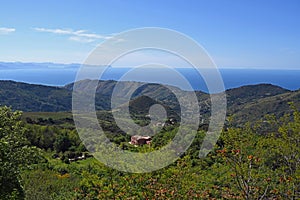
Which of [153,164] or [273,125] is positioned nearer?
[153,164]

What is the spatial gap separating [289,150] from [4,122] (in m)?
9.83

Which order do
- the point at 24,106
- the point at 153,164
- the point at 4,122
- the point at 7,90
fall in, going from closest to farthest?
the point at 153,164 < the point at 4,122 < the point at 24,106 < the point at 7,90

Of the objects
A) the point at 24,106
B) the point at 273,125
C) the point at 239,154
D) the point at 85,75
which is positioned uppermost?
the point at 85,75

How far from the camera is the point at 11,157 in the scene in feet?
34.7

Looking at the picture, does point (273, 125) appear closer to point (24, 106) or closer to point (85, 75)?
point (85, 75)

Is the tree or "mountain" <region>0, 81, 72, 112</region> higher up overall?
the tree

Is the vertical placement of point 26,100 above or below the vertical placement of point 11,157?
below

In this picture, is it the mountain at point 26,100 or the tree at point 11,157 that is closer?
the tree at point 11,157

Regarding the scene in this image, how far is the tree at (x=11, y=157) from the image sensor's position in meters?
9.34

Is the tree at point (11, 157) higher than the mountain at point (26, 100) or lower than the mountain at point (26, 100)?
higher

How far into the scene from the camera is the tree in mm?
9336

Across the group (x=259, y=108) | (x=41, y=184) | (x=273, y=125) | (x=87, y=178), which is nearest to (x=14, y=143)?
(x=87, y=178)

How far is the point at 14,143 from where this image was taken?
11.4m

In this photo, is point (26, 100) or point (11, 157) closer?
point (11, 157)
